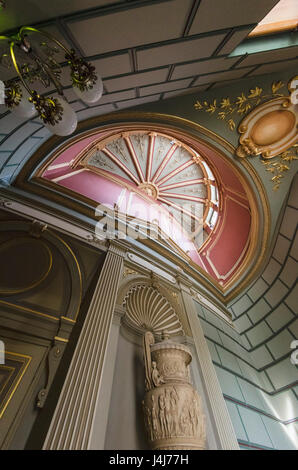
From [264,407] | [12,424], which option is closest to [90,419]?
[12,424]

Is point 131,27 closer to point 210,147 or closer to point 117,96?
point 117,96

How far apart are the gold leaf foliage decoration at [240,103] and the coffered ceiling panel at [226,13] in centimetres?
159

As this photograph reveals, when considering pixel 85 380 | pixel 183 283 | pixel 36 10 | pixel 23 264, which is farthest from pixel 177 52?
pixel 183 283

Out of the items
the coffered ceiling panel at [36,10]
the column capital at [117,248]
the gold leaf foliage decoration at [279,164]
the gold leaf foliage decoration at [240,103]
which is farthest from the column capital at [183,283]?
the coffered ceiling panel at [36,10]

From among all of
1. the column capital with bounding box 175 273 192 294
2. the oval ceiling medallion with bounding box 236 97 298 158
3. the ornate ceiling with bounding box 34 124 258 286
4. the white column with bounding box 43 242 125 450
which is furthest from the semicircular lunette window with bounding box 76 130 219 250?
the white column with bounding box 43 242 125 450

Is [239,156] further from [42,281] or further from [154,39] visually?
[42,281]

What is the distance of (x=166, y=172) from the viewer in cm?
768

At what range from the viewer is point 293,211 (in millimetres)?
4930

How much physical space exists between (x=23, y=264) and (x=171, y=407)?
99.0 inches

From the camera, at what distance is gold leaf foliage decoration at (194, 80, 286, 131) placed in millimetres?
4164

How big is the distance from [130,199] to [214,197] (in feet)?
10.8

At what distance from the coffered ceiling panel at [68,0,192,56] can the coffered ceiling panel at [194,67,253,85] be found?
4.24 ft

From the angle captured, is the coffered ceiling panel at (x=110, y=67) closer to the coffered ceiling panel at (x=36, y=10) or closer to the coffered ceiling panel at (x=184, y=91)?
the coffered ceiling panel at (x=36, y=10)

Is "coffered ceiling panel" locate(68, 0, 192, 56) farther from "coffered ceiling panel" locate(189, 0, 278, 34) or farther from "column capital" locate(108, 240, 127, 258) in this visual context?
"column capital" locate(108, 240, 127, 258)
